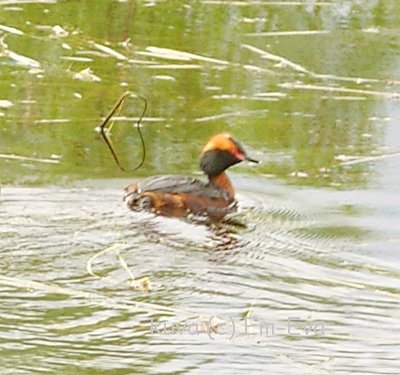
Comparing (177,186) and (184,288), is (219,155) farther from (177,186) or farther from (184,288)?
(184,288)

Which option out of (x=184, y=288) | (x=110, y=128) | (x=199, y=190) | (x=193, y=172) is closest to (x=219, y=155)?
(x=199, y=190)

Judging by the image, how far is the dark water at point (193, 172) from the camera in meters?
7.04

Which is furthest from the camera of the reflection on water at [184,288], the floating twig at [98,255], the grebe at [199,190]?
the grebe at [199,190]

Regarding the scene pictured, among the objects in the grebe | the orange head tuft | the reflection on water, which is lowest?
the reflection on water

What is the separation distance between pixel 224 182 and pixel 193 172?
0.64 meters

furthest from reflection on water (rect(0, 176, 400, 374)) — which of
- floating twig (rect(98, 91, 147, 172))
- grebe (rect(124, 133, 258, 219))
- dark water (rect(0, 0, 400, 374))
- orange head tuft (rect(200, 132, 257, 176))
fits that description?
floating twig (rect(98, 91, 147, 172))

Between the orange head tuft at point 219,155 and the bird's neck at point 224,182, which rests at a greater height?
the orange head tuft at point 219,155

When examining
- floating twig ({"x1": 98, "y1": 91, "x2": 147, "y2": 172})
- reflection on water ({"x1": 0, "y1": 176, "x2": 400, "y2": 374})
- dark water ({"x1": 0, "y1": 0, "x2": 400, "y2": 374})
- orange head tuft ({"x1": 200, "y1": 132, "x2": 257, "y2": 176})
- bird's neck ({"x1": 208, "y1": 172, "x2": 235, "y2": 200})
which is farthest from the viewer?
floating twig ({"x1": 98, "y1": 91, "x2": 147, "y2": 172})

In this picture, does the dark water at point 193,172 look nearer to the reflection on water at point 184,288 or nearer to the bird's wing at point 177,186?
the reflection on water at point 184,288

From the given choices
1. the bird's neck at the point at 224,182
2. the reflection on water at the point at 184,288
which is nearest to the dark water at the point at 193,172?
the reflection on water at the point at 184,288

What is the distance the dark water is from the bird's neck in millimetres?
157

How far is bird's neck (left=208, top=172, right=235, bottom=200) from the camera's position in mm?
9680

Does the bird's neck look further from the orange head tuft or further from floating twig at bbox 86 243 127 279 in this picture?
floating twig at bbox 86 243 127 279

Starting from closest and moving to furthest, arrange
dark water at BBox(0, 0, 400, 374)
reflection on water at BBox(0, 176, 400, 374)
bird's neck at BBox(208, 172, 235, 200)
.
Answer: reflection on water at BBox(0, 176, 400, 374), dark water at BBox(0, 0, 400, 374), bird's neck at BBox(208, 172, 235, 200)
